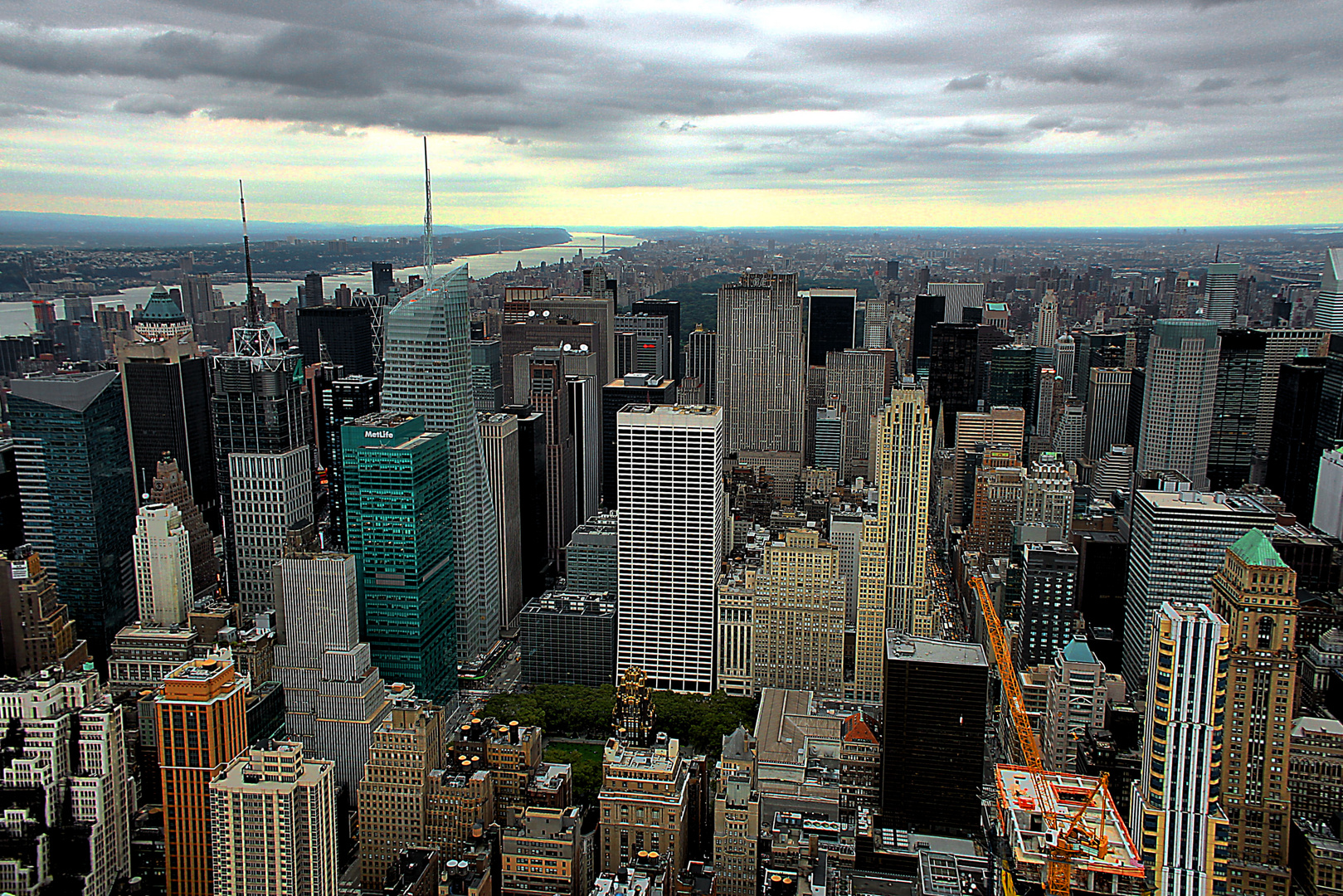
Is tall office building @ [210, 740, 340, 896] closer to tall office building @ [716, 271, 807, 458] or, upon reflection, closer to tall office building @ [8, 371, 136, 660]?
tall office building @ [8, 371, 136, 660]

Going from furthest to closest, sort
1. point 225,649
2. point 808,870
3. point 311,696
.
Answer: point 311,696, point 225,649, point 808,870

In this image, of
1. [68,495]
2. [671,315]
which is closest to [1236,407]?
[671,315]

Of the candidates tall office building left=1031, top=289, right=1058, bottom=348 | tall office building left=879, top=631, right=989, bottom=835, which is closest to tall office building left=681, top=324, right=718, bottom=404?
tall office building left=1031, top=289, right=1058, bottom=348

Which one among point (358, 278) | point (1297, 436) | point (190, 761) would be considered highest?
point (358, 278)

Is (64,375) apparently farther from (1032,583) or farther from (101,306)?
(1032,583)

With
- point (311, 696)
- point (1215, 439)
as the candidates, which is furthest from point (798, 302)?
point (311, 696)

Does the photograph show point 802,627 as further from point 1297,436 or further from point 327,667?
point 1297,436
